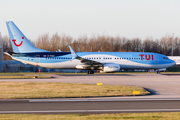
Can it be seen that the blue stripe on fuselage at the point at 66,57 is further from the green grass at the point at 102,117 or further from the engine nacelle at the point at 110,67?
the green grass at the point at 102,117

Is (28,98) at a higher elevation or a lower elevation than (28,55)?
lower

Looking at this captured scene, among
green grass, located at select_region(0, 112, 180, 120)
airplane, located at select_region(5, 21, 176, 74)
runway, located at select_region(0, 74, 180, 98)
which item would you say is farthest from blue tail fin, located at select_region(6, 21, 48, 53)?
green grass, located at select_region(0, 112, 180, 120)

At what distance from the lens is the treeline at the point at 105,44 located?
3526 inches

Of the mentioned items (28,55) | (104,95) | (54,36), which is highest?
(54,36)

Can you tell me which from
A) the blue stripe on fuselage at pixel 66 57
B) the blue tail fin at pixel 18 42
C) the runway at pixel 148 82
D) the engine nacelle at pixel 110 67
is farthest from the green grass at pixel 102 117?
the blue tail fin at pixel 18 42

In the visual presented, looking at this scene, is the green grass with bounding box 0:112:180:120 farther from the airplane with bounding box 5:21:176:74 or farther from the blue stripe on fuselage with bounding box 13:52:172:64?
the blue stripe on fuselage with bounding box 13:52:172:64

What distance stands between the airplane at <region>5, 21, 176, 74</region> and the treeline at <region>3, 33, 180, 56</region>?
36367mm

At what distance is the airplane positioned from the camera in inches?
1672

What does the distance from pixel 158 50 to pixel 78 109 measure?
3717 inches

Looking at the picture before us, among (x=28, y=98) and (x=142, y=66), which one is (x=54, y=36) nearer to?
(x=142, y=66)

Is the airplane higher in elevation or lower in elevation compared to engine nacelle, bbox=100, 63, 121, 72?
higher

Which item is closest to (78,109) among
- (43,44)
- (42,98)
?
(42,98)

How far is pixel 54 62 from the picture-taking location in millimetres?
42719

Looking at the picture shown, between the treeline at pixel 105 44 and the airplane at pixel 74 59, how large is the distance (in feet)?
119
